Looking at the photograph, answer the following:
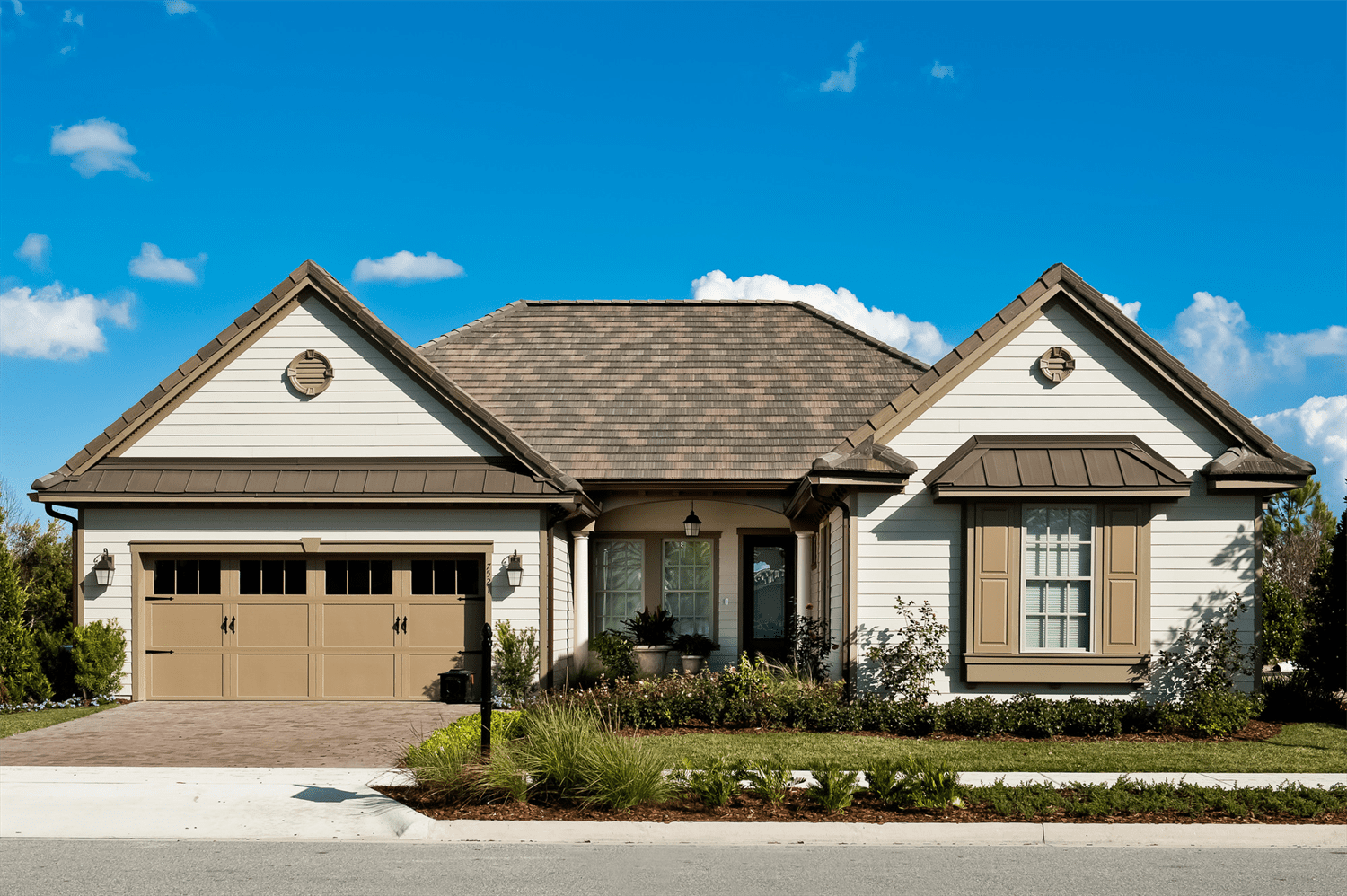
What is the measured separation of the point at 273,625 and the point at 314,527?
1.48 metres

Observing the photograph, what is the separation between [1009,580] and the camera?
44.4 ft

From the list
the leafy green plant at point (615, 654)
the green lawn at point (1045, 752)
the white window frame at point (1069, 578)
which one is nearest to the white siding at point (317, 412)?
the leafy green plant at point (615, 654)

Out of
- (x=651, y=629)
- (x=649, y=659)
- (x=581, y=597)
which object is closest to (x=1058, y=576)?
(x=649, y=659)

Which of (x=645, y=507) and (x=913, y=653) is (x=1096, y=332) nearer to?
(x=913, y=653)

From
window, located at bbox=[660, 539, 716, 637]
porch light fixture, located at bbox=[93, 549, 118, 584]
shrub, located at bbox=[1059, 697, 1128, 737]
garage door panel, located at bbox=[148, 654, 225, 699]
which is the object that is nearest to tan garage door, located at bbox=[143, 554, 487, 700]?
garage door panel, located at bbox=[148, 654, 225, 699]

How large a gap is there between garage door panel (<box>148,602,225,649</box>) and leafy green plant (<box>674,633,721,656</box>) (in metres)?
7.01

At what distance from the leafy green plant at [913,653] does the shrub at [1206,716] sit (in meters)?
2.57

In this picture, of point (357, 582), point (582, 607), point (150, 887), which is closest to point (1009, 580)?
point (582, 607)

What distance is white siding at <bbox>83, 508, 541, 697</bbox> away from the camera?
1548 cm

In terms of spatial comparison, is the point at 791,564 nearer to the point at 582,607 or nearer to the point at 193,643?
the point at 582,607

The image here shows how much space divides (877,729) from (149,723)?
28.6 ft

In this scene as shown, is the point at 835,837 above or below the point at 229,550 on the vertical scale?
below

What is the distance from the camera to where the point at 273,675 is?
15.4 metres

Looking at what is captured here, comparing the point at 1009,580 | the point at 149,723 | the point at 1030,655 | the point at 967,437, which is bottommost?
the point at 149,723
